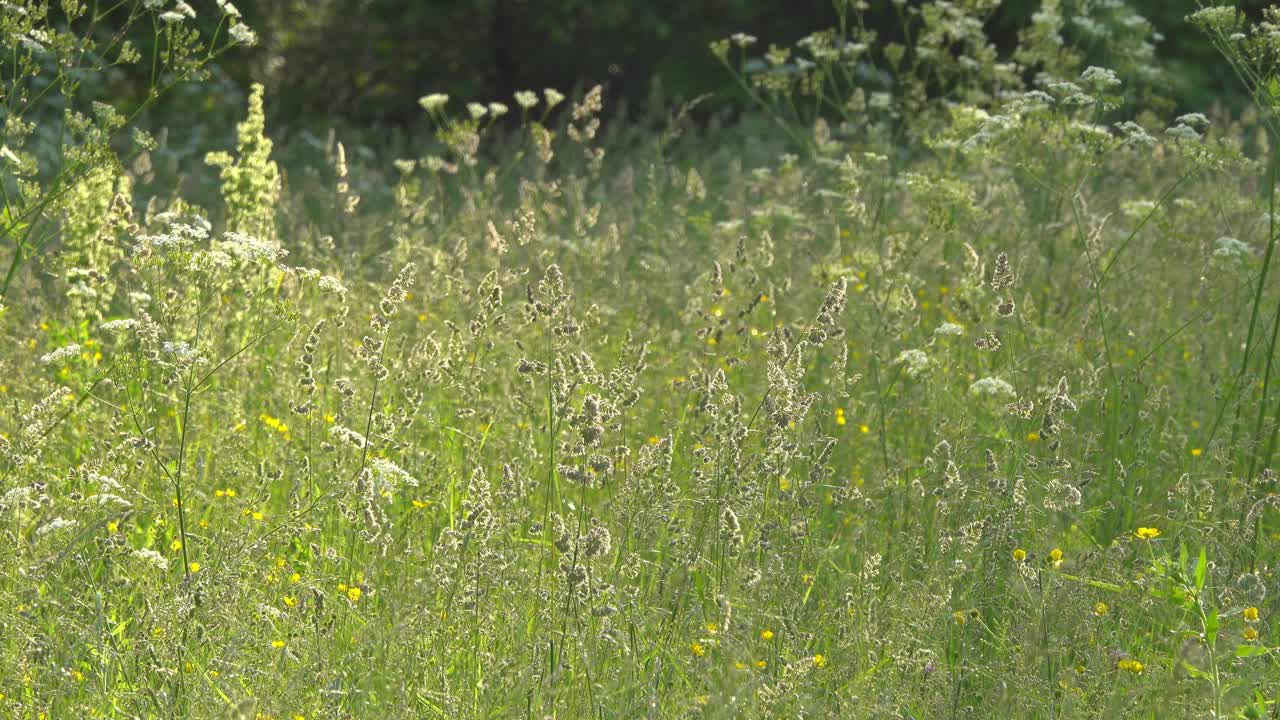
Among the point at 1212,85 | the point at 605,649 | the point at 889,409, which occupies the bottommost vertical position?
the point at 1212,85

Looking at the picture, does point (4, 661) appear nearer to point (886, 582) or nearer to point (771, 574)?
point (771, 574)

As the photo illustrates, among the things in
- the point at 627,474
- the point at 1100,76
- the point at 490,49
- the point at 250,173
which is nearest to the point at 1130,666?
the point at 627,474

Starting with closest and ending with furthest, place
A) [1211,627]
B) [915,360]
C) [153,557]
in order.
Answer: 1. [1211,627]
2. [153,557]
3. [915,360]

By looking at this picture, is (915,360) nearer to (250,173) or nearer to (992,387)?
(992,387)

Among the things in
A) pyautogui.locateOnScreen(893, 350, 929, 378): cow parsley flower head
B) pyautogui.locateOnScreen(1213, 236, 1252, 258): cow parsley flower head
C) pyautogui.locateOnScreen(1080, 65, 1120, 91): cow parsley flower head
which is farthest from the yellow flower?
pyautogui.locateOnScreen(1080, 65, 1120, 91): cow parsley flower head

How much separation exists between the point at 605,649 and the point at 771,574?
442 mm

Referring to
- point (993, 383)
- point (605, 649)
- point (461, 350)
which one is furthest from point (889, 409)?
point (605, 649)

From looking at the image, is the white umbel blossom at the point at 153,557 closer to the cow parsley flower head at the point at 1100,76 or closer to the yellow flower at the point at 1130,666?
the yellow flower at the point at 1130,666

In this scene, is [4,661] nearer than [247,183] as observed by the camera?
Yes

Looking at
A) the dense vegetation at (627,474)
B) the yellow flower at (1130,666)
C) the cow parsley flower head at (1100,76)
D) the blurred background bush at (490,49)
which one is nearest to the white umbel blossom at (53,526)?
the dense vegetation at (627,474)

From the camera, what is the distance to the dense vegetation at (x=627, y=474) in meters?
3.17

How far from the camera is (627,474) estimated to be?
11.9 feet

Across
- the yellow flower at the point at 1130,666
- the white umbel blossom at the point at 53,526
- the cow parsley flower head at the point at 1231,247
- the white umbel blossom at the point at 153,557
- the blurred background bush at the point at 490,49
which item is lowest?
the blurred background bush at the point at 490,49

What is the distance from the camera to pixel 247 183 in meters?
5.36
